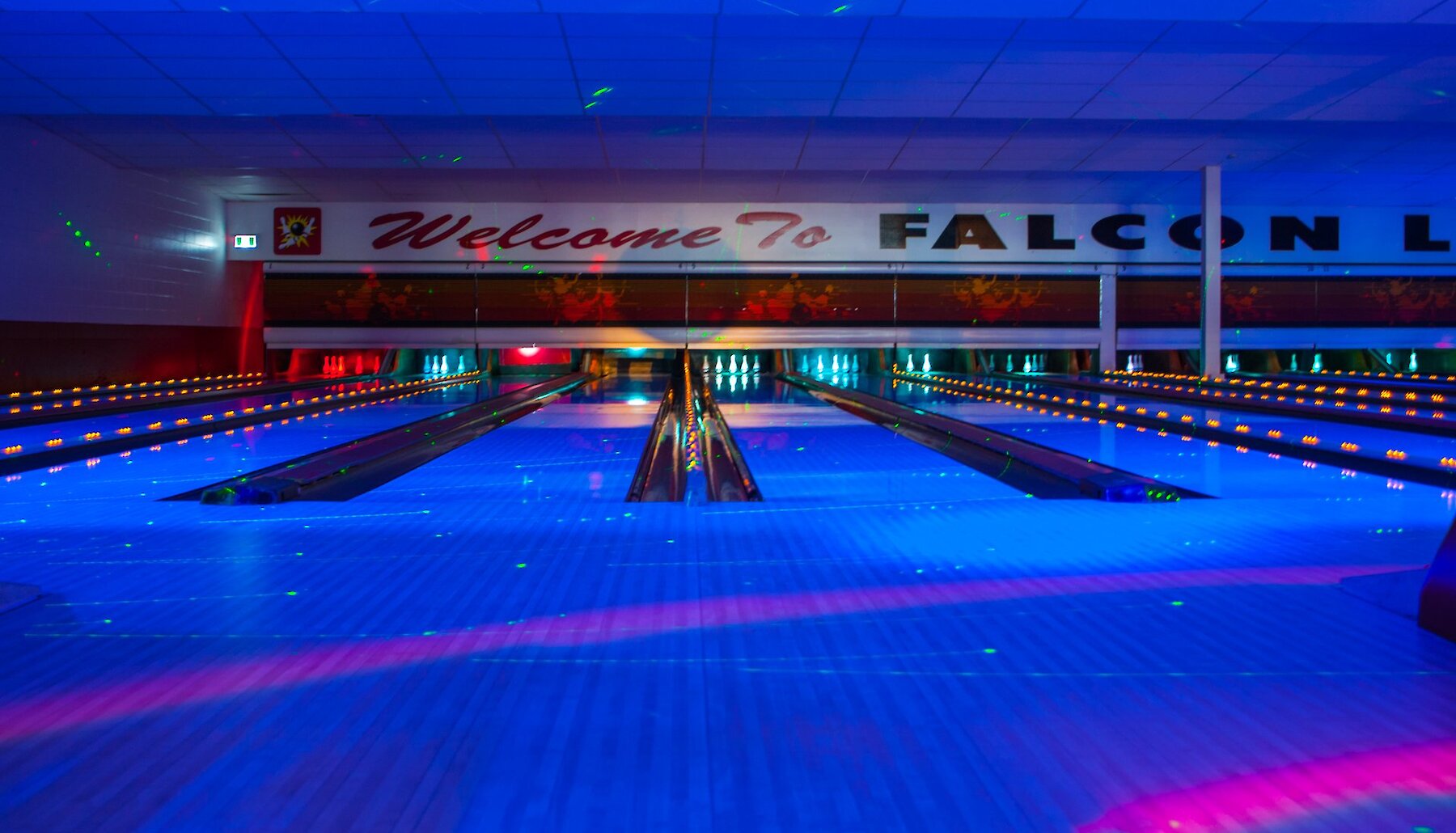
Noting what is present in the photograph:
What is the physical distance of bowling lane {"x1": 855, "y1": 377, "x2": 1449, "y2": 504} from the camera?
330 cm

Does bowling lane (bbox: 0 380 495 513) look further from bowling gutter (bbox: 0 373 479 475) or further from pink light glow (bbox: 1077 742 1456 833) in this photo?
pink light glow (bbox: 1077 742 1456 833)

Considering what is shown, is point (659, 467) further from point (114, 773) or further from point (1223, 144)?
point (1223, 144)

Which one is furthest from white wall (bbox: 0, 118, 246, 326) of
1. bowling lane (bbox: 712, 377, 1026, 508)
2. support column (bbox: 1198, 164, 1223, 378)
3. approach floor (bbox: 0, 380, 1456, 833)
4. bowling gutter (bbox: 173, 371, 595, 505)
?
support column (bbox: 1198, 164, 1223, 378)

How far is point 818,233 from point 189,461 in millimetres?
8236

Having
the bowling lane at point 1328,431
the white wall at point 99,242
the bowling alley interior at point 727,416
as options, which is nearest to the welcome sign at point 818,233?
the bowling alley interior at point 727,416

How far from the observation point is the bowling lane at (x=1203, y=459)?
3299 mm

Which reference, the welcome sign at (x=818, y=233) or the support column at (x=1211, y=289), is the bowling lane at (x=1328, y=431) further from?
the welcome sign at (x=818, y=233)

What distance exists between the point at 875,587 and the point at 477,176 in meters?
8.33

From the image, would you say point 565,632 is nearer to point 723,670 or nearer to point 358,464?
point 723,670

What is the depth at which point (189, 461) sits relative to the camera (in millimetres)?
4195

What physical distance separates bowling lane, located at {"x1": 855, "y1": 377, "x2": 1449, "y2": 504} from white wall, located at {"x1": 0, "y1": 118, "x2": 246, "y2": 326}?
5958 mm

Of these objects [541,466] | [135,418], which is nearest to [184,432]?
[135,418]

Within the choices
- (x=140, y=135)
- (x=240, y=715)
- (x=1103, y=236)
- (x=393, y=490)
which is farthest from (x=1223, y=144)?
(x=240, y=715)

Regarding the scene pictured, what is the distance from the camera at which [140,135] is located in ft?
25.4
